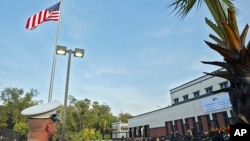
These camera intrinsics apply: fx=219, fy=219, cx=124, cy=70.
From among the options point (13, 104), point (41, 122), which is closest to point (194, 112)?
point (41, 122)

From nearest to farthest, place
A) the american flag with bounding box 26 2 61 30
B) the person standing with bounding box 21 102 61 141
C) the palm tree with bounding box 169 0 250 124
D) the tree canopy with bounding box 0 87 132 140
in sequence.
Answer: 1. the palm tree with bounding box 169 0 250 124
2. the person standing with bounding box 21 102 61 141
3. the american flag with bounding box 26 2 61 30
4. the tree canopy with bounding box 0 87 132 140

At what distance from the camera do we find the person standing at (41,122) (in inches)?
105

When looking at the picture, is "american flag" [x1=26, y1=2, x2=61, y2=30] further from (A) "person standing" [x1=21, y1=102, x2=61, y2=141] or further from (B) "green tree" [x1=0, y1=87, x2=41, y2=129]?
(B) "green tree" [x1=0, y1=87, x2=41, y2=129]

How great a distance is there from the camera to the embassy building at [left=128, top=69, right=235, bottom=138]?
67.1ft

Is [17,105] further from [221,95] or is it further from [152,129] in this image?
[221,95]

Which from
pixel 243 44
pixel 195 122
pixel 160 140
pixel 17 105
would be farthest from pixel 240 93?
pixel 17 105

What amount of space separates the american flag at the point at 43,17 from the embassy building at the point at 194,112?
13770mm

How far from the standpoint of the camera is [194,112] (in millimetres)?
23953

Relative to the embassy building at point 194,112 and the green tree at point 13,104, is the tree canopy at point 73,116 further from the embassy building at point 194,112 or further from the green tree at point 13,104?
the embassy building at point 194,112

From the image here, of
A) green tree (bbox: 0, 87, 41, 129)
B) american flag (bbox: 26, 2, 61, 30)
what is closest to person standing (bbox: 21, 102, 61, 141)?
american flag (bbox: 26, 2, 61, 30)

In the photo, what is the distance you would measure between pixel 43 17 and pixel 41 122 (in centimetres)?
956

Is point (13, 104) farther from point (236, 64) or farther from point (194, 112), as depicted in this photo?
point (236, 64)

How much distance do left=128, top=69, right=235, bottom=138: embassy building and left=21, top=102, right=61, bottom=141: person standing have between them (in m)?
15.9

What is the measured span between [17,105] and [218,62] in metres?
46.5
